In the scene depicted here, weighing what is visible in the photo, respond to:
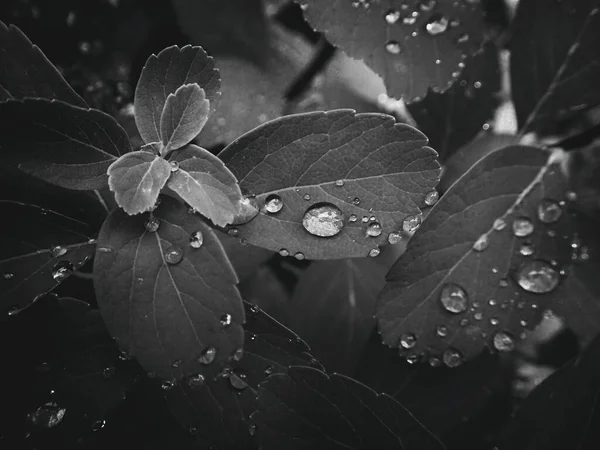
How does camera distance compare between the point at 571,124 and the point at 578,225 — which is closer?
the point at 578,225

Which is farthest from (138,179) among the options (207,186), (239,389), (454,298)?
(454,298)

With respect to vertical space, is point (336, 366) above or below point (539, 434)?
below

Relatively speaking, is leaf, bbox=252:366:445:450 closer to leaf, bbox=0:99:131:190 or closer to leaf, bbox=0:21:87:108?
leaf, bbox=0:99:131:190

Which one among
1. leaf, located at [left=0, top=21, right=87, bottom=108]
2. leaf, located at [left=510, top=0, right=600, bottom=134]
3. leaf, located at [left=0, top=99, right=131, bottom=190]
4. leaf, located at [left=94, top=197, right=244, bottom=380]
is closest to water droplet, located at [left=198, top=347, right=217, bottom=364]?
leaf, located at [left=94, top=197, right=244, bottom=380]

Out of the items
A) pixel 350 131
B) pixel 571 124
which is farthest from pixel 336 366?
pixel 571 124

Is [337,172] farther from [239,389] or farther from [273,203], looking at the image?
[239,389]

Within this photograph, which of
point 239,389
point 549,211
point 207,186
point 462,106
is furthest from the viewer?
point 462,106

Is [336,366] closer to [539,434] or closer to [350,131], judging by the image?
[539,434]
